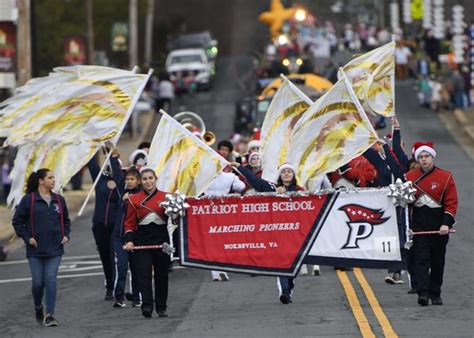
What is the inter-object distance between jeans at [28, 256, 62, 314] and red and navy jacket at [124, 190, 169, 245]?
88 cm

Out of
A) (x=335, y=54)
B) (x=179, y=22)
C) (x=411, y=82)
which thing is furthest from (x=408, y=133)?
(x=179, y=22)

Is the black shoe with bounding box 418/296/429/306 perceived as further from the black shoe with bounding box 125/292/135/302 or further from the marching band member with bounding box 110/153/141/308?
the black shoe with bounding box 125/292/135/302

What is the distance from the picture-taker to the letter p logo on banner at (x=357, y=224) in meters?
17.9

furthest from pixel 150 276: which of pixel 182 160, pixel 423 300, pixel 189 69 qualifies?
pixel 189 69

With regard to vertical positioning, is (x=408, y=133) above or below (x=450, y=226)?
below

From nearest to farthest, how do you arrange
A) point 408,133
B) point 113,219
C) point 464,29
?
point 113,219 < point 408,133 < point 464,29

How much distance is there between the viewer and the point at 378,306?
17.3 m

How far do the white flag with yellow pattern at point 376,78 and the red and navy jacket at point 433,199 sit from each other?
1.64m

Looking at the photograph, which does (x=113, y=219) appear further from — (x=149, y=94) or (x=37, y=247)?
(x=149, y=94)

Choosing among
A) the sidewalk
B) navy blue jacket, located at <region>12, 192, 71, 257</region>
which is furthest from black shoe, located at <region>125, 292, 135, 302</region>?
the sidewalk

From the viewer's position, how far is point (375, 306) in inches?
682

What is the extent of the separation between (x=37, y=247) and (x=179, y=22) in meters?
78.1

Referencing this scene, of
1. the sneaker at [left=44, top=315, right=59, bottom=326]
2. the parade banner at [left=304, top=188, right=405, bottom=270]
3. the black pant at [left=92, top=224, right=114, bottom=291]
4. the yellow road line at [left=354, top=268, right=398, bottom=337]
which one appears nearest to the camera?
the yellow road line at [left=354, top=268, right=398, bottom=337]

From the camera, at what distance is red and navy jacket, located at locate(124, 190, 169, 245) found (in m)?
17.3
